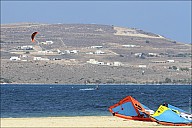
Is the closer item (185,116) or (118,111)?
(185,116)

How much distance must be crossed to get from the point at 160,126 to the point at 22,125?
331 inches

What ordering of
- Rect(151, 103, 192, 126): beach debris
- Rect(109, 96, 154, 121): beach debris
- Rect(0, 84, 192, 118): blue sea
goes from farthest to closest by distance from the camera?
Rect(0, 84, 192, 118): blue sea, Rect(109, 96, 154, 121): beach debris, Rect(151, 103, 192, 126): beach debris

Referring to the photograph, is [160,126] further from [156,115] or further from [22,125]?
[22,125]

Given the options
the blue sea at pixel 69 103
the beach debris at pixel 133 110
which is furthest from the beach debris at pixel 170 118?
the blue sea at pixel 69 103

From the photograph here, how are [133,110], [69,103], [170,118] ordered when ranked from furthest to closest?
1. [69,103]
2. [133,110]
3. [170,118]

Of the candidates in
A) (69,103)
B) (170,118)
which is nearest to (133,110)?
(170,118)

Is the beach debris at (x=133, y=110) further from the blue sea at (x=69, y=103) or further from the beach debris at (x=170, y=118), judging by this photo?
the blue sea at (x=69, y=103)

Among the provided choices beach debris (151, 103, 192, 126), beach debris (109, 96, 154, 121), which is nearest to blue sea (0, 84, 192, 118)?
beach debris (109, 96, 154, 121)

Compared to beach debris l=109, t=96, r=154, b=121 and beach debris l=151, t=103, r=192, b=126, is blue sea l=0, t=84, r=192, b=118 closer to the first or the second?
beach debris l=109, t=96, r=154, b=121

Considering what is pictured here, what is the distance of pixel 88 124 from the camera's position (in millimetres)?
48812

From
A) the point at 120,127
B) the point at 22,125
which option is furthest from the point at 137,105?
the point at 22,125

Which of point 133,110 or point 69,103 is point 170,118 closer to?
point 133,110

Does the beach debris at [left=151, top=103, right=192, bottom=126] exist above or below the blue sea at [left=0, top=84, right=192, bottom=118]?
below

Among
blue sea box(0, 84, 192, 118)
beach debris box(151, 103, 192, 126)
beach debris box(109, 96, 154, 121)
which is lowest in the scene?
beach debris box(151, 103, 192, 126)
